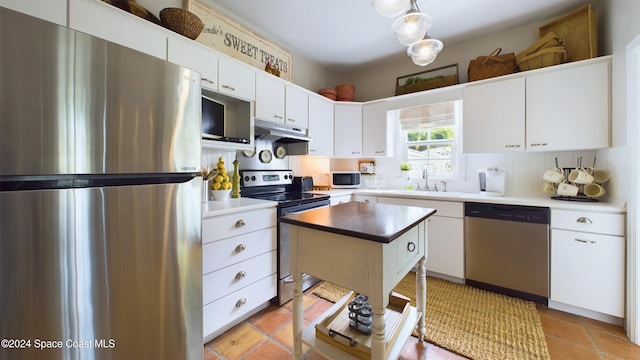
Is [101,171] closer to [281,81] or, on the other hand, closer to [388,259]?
[388,259]

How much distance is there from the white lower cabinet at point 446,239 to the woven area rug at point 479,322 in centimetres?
18

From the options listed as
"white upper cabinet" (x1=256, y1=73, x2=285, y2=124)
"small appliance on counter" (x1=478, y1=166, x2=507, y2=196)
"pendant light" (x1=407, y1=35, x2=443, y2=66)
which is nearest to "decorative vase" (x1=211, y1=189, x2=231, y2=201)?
"white upper cabinet" (x1=256, y1=73, x2=285, y2=124)

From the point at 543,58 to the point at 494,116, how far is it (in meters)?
0.62

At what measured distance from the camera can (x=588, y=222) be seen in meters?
1.87

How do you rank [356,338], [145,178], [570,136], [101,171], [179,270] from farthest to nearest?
1. [570,136]
2. [356,338]
3. [179,270]
4. [145,178]
5. [101,171]

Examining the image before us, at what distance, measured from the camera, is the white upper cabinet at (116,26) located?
1276 mm

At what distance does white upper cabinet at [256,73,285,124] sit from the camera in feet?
7.44

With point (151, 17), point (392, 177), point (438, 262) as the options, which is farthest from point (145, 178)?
point (392, 177)

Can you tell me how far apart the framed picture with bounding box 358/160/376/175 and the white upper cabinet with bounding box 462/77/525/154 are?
48.2 inches

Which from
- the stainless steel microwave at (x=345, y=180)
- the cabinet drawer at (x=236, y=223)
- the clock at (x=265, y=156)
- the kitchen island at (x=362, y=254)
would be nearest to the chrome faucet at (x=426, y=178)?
the stainless steel microwave at (x=345, y=180)

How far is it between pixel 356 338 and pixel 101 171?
1.44m

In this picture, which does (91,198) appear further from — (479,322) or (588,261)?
(588,261)

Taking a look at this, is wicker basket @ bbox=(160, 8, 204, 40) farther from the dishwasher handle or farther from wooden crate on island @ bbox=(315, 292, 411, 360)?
the dishwasher handle

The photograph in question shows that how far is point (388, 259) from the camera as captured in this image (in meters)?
1.08
